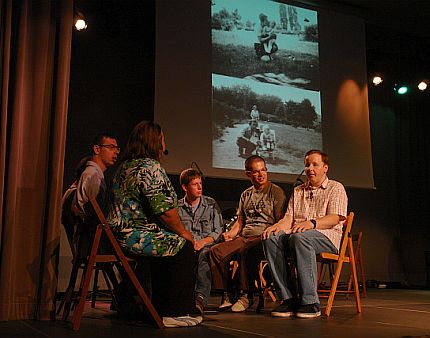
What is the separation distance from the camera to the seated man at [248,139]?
554 centimetres

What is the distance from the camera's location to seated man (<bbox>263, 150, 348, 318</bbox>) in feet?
10.5

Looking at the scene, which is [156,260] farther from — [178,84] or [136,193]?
[178,84]

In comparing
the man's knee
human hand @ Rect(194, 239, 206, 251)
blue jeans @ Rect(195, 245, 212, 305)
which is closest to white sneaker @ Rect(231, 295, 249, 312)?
blue jeans @ Rect(195, 245, 212, 305)

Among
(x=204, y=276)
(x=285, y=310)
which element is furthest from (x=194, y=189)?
(x=285, y=310)

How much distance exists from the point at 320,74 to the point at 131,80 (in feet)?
7.18

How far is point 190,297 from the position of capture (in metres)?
2.78

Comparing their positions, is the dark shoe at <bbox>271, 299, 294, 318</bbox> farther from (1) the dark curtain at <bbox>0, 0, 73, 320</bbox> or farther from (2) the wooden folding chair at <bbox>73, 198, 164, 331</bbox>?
(1) the dark curtain at <bbox>0, 0, 73, 320</bbox>

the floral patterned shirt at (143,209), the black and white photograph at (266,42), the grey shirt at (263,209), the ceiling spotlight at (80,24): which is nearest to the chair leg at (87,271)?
the floral patterned shirt at (143,209)

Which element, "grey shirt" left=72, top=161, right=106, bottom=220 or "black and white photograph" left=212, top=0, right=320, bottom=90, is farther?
"black and white photograph" left=212, top=0, right=320, bottom=90

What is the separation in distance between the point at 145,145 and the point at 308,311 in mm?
1376

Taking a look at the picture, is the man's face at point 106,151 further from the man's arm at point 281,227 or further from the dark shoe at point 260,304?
the dark shoe at point 260,304

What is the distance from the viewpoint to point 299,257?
3215 mm

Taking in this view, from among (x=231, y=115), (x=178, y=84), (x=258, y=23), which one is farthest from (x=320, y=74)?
(x=178, y=84)

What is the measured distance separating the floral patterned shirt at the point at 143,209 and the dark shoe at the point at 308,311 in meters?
0.91
